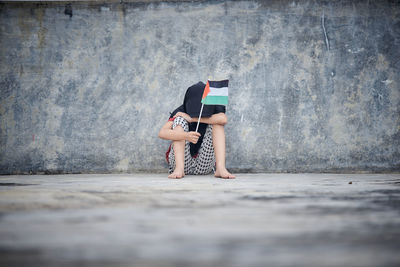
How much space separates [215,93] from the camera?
328cm

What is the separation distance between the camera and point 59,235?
1142 millimetres

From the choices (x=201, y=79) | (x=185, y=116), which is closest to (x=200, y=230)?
(x=185, y=116)

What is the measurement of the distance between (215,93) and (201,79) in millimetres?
758

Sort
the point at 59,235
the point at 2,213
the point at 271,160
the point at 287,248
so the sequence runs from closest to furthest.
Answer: the point at 287,248
the point at 59,235
the point at 2,213
the point at 271,160

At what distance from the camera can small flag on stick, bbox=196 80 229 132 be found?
129 inches

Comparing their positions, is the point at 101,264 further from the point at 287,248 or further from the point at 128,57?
the point at 128,57

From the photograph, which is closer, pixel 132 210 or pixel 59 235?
pixel 59 235

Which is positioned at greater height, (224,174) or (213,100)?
(213,100)

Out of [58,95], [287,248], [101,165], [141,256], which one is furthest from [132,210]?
[58,95]

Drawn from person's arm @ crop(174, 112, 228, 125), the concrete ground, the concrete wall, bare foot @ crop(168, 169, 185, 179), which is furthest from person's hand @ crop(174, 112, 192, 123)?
the concrete ground

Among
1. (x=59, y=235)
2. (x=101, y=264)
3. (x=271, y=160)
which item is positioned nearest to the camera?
(x=101, y=264)

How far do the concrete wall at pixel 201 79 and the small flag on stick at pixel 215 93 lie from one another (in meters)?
0.67

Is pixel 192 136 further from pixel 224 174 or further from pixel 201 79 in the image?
pixel 201 79

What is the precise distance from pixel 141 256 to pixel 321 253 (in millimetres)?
441
